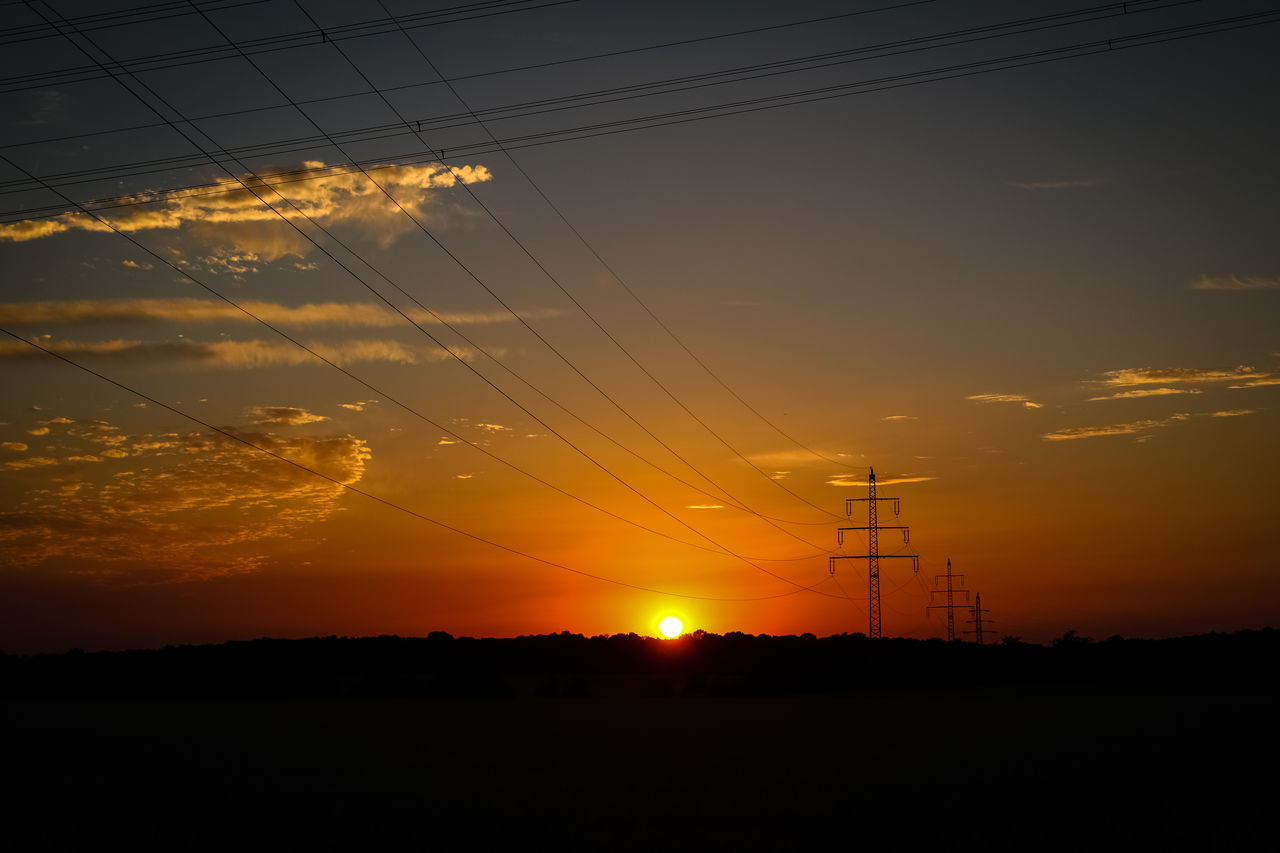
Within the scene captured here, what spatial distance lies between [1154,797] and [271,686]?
5971 centimetres

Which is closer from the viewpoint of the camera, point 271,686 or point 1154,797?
point 1154,797

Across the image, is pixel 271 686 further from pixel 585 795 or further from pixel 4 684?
pixel 585 795

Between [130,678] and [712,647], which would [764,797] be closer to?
[130,678]

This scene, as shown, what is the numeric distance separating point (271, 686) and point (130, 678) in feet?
37.0

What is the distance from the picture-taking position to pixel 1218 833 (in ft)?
54.0

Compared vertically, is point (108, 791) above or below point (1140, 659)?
below

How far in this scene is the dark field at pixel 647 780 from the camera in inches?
648

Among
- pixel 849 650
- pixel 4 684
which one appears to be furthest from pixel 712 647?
pixel 4 684

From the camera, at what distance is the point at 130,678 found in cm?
7219

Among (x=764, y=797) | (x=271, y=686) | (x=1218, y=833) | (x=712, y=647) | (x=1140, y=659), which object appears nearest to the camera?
(x=1218, y=833)

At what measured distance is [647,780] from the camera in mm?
22984

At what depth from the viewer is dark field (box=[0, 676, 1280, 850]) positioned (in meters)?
16.5

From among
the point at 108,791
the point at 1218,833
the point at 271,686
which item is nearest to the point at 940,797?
the point at 1218,833

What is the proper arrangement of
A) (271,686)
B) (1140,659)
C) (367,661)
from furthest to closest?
(367,661), (1140,659), (271,686)
